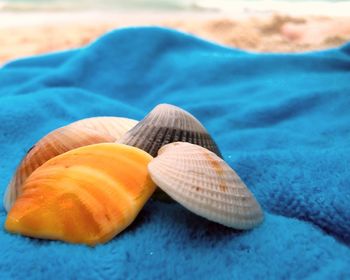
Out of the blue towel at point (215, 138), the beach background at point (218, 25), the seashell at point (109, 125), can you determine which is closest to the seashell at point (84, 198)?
the blue towel at point (215, 138)

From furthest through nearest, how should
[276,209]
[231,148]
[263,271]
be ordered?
[231,148]
[276,209]
[263,271]

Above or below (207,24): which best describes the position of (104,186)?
above

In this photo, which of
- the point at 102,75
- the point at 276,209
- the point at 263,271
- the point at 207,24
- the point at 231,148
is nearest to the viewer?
the point at 263,271

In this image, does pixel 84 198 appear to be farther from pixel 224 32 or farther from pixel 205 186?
pixel 224 32

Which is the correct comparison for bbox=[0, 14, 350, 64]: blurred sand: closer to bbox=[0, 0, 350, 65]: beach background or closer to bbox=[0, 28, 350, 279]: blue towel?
bbox=[0, 0, 350, 65]: beach background

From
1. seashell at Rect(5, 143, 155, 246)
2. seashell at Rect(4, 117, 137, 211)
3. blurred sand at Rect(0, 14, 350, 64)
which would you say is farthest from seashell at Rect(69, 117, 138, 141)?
blurred sand at Rect(0, 14, 350, 64)

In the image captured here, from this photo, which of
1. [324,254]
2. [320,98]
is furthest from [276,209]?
[320,98]

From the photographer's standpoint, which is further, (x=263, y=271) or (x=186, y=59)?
(x=186, y=59)

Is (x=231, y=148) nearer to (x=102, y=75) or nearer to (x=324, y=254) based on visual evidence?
(x=324, y=254)
